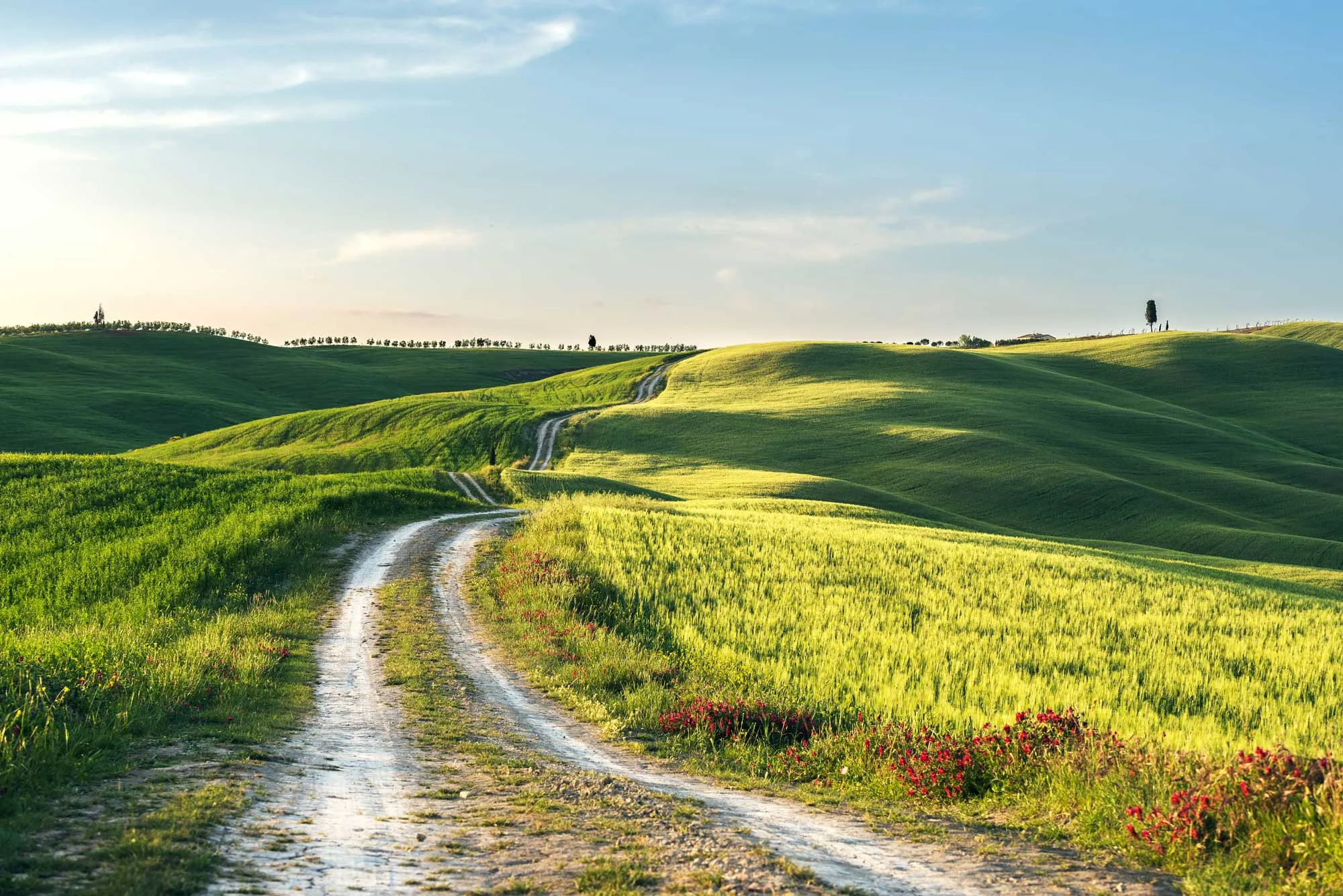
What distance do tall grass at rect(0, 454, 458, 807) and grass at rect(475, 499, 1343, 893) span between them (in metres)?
5.01

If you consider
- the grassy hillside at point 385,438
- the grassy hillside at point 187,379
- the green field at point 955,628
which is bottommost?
the green field at point 955,628

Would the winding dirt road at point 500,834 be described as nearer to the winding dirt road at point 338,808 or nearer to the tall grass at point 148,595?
the winding dirt road at point 338,808

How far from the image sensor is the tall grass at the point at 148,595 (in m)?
10.8

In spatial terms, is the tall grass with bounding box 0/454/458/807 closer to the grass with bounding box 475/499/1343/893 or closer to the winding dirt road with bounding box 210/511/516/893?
the winding dirt road with bounding box 210/511/516/893

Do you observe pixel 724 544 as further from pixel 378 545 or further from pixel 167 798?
pixel 167 798

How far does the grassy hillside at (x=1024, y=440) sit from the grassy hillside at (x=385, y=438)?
7168mm

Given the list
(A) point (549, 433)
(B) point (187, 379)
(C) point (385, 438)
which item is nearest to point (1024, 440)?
(A) point (549, 433)

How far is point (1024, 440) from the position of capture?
259ft

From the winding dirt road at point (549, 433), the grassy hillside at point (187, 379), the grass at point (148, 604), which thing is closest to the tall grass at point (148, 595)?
the grass at point (148, 604)

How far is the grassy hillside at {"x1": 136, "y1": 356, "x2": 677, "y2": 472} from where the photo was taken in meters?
70.5

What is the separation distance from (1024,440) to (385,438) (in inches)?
2219

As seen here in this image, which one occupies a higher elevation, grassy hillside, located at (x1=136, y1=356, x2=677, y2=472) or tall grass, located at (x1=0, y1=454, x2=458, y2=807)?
grassy hillside, located at (x1=136, y1=356, x2=677, y2=472)

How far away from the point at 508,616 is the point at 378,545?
10719mm

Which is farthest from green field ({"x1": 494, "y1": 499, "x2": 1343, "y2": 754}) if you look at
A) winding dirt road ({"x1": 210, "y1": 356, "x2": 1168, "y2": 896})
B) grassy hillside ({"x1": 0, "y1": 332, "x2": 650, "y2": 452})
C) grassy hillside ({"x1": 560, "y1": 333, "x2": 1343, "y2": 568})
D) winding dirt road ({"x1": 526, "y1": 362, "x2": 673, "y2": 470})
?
grassy hillside ({"x1": 0, "y1": 332, "x2": 650, "y2": 452})
